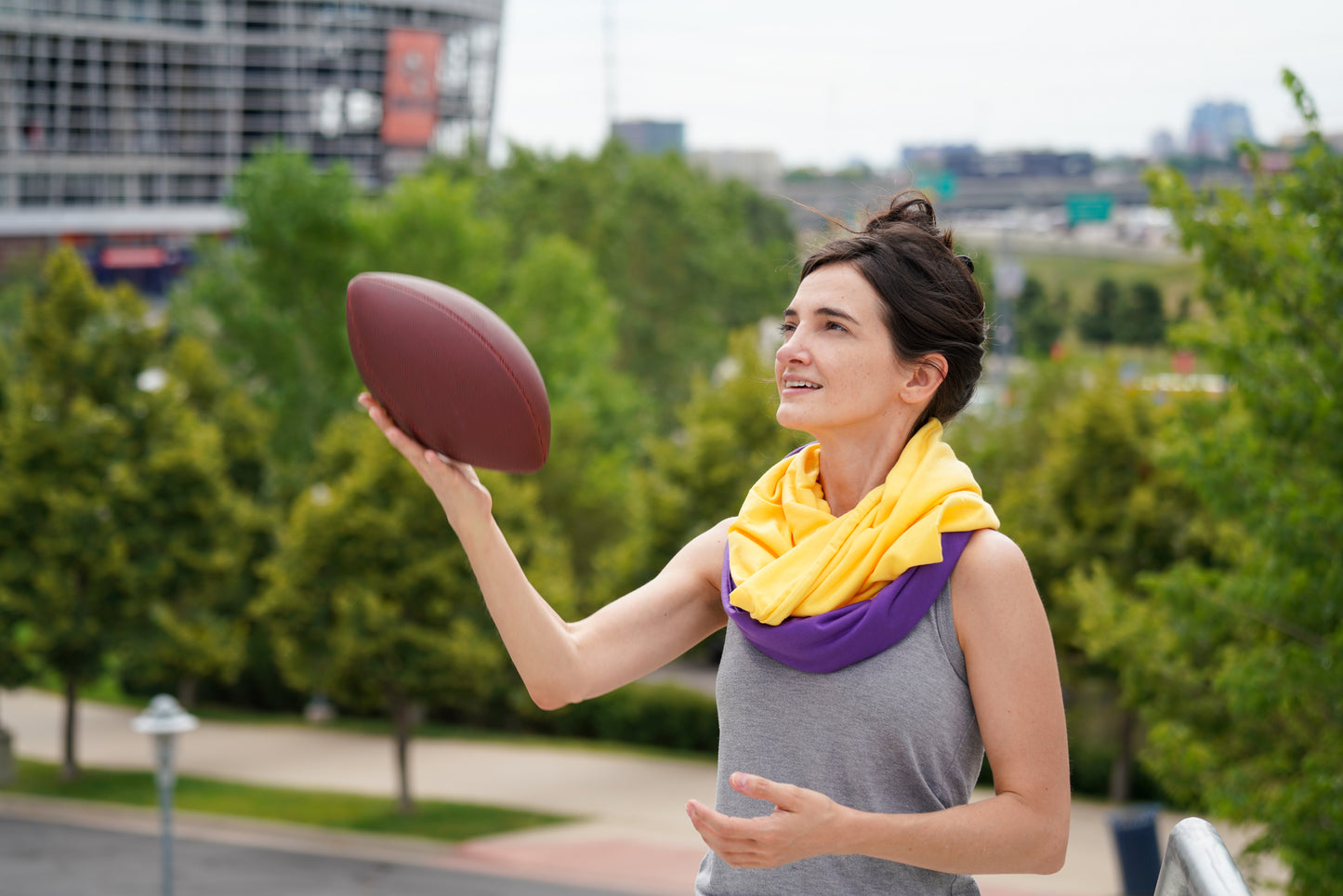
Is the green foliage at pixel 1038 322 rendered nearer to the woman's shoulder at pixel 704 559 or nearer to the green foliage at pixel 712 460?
the green foliage at pixel 712 460

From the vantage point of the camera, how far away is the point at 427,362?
2.37 meters

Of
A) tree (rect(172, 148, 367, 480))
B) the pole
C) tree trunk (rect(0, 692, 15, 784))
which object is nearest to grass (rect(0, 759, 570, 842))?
tree trunk (rect(0, 692, 15, 784))

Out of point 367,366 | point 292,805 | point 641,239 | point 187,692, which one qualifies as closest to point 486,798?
point 292,805

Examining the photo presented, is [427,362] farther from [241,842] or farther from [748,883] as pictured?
[241,842]

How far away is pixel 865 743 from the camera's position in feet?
6.37

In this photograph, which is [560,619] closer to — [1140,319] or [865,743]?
[865,743]

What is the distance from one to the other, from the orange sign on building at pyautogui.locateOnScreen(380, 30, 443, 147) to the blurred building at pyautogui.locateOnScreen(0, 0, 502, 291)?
80 millimetres

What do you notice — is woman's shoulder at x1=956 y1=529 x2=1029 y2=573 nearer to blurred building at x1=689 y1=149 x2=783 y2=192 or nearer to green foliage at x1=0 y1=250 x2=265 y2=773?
green foliage at x1=0 y1=250 x2=265 y2=773

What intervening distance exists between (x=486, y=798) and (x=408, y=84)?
70.2 meters

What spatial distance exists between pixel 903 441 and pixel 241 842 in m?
17.9

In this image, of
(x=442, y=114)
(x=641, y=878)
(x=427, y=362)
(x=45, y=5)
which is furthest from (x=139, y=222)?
(x=427, y=362)

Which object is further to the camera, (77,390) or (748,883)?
(77,390)

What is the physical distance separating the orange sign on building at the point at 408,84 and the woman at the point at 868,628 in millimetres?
84605

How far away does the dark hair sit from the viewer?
2109 mm
